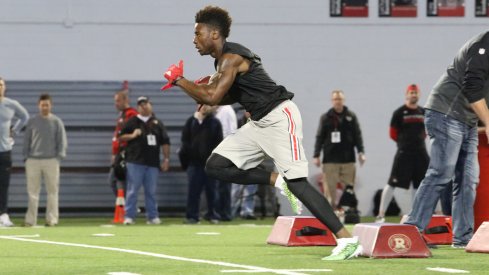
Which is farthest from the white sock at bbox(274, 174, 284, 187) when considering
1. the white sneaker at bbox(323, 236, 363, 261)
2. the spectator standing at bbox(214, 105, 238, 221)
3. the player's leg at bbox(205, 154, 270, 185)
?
the spectator standing at bbox(214, 105, 238, 221)

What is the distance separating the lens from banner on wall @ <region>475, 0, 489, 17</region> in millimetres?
21906

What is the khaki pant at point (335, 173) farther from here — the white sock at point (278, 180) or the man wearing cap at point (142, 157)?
the white sock at point (278, 180)

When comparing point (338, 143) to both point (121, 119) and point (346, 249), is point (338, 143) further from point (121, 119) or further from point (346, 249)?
point (346, 249)

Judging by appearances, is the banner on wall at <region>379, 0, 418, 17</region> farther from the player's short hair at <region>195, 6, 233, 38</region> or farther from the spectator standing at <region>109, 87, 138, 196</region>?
the player's short hair at <region>195, 6, 233, 38</region>

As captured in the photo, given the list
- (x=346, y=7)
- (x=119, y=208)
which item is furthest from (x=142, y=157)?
(x=346, y=7)

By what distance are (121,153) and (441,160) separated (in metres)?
9.59

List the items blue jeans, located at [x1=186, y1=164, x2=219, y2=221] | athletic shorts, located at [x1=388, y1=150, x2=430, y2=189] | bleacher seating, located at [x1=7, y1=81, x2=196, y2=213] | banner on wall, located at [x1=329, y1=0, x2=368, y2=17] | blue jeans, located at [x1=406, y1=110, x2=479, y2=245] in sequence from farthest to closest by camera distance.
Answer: banner on wall, located at [x1=329, y1=0, x2=368, y2=17] < bleacher seating, located at [x1=7, y1=81, x2=196, y2=213] < blue jeans, located at [x1=186, y1=164, x2=219, y2=221] < athletic shorts, located at [x1=388, y1=150, x2=430, y2=189] < blue jeans, located at [x1=406, y1=110, x2=479, y2=245]

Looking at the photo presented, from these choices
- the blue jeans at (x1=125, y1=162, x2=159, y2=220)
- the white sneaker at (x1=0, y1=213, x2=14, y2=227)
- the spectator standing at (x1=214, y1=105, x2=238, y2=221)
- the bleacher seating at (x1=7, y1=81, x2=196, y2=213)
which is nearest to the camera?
the white sneaker at (x1=0, y1=213, x2=14, y2=227)

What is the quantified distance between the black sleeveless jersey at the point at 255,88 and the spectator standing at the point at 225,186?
32.8 feet

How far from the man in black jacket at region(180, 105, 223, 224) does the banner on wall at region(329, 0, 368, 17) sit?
388 cm

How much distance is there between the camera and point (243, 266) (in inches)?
344

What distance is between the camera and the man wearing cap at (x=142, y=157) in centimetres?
1858

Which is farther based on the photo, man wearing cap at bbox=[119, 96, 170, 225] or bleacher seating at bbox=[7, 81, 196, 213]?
bleacher seating at bbox=[7, 81, 196, 213]

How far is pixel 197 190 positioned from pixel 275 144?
9.51 meters
